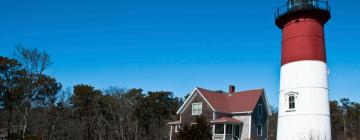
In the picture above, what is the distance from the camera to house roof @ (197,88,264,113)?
35.8 meters

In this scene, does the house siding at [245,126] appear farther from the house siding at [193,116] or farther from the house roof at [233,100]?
the house siding at [193,116]

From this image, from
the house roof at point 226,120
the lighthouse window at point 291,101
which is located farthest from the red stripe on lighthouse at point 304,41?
the house roof at point 226,120

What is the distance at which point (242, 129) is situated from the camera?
3519cm

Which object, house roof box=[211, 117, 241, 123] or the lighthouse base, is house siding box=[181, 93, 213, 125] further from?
→ the lighthouse base

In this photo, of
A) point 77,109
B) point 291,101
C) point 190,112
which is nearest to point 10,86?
point 77,109

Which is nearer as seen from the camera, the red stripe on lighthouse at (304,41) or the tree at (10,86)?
the red stripe on lighthouse at (304,41)

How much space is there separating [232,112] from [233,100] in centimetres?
215

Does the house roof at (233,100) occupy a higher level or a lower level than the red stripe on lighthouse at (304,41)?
lower

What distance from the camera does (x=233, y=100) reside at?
126 ft

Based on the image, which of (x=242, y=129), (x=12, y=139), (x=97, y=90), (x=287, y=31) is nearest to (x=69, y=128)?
(x=97, y=90)

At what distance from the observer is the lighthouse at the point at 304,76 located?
19.2 m

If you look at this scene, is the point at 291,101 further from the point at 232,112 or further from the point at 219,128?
the point at 232,112

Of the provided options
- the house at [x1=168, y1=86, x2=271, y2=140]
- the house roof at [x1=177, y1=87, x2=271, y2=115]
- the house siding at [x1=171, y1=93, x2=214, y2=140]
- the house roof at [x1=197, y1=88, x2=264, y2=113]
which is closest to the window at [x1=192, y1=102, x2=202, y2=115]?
the house at [x1=168, y1=86, x2=271, y2=140]

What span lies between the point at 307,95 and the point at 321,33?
3.82 m
